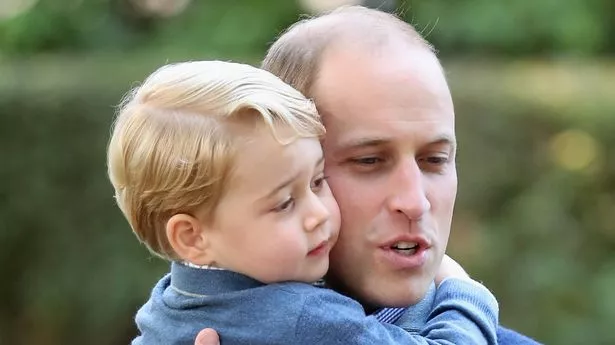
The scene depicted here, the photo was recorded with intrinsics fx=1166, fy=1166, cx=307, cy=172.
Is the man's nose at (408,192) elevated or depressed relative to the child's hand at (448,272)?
elevated

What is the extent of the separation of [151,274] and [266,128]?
489cm

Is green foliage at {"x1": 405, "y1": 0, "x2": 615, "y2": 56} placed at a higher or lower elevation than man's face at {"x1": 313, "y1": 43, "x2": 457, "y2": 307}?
lower

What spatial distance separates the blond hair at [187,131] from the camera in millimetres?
2209

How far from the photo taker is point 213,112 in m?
2.22

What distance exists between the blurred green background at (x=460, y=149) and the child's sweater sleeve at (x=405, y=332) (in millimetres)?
2213

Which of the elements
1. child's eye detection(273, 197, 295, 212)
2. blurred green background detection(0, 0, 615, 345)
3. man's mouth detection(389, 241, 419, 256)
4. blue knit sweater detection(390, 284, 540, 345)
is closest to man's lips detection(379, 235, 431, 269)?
man's mouth detection(389, 241, 419, 256)

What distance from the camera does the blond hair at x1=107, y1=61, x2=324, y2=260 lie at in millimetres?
2209

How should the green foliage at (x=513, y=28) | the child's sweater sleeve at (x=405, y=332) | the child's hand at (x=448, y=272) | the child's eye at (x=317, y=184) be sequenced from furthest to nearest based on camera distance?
1. the green foliage at (x=513, y=28)
2. the child's hand at (x=448, y=272)
3. the child's eye at (x=317, y=184)
4. the child's sweater sleeve at (x=405, y=332)

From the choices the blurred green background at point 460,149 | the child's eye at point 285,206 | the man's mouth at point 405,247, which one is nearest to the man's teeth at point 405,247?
the man's mouth at point 405,247

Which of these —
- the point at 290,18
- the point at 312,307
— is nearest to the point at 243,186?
the point at 312,307

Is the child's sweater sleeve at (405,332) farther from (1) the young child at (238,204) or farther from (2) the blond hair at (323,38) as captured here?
(2) the blond hair at (323,38)

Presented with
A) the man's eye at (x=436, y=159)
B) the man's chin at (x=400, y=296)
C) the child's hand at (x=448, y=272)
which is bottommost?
the child's hand at (x=448, y=272)

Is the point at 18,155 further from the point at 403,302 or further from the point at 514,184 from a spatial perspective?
the point at 403,302

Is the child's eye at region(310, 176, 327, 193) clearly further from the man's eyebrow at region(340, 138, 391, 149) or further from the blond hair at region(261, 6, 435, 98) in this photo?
the blond hair at region(261, 6, 435, 98)
